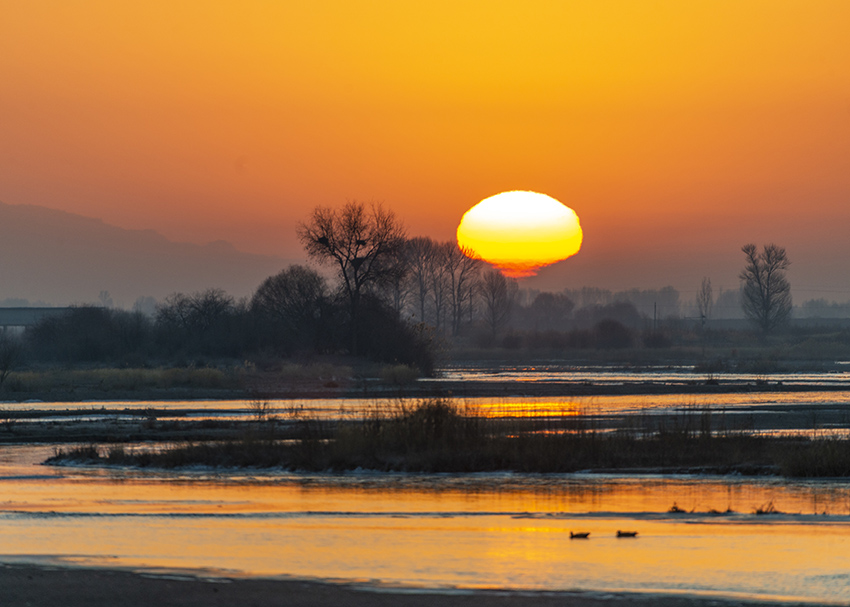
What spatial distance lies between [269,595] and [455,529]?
15.3 feet

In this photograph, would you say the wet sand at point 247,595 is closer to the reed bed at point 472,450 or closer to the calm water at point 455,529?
the calm water at point 455,529

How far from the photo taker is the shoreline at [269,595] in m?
9.58

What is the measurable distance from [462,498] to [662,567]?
22.7 feet

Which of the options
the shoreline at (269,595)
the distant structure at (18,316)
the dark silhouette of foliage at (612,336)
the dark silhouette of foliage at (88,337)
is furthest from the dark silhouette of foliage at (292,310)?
the distant structure at (18,316)

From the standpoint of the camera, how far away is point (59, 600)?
9.73 meters

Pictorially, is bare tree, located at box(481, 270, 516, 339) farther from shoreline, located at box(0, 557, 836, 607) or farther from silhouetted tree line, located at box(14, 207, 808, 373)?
shoreline, located at box(0, 557, 836, 607)

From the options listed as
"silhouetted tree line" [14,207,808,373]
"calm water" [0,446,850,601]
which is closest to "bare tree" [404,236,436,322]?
"silhouetted tree line" [14,207,808,373]

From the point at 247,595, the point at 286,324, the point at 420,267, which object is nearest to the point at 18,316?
the point at 420,267

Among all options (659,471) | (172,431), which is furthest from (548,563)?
(172,431)

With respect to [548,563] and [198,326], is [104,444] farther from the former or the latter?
[198,326]

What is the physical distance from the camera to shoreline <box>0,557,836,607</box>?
31.4ft

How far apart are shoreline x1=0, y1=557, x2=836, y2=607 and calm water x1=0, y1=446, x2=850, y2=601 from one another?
0.37m

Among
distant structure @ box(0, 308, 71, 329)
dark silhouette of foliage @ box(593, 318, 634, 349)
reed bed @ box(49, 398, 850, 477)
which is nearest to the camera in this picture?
reed bed @ box(49, 398, 850, 477)

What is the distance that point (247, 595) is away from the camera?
32.9 feet
